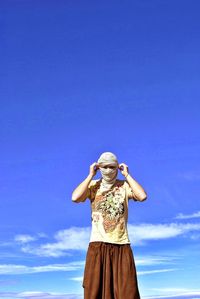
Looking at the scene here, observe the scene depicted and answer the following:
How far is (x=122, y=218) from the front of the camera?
6672mm

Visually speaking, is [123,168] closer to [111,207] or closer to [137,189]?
[137,189]

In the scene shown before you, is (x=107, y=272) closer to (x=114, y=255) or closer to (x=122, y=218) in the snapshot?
(x=114, y=255)

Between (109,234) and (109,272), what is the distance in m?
0.50

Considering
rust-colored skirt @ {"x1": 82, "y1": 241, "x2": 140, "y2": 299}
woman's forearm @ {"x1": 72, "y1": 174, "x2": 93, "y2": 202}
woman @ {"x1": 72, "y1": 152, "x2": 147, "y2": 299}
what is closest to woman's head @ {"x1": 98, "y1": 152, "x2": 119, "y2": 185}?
woman @ {"x1": 72, "y1": 152, "x2": 147, "y2": 299}

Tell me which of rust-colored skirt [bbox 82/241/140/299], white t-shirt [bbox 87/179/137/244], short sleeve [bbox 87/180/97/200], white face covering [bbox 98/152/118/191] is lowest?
rust-colored skirt [bbox 82/241/140/299]

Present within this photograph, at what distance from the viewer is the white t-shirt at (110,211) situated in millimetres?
6598

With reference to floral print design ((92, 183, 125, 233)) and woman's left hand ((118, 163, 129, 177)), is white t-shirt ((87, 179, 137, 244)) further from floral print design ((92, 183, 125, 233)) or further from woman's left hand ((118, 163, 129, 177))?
woman's left hand ((118, 163, 129, 177))

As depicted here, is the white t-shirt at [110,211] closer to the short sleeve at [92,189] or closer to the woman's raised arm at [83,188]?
the short sleeve at [92,189]

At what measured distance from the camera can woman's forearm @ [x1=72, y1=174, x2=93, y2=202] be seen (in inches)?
266

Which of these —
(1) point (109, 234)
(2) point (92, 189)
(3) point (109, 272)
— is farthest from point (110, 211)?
(3) point (109, 272)

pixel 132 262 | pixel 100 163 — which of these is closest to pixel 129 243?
pixel 132 262

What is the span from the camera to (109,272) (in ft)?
21.4

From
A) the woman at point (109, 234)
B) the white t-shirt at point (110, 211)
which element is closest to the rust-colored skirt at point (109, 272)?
the woman at point (109, 234)

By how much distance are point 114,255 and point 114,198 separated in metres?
0.78
